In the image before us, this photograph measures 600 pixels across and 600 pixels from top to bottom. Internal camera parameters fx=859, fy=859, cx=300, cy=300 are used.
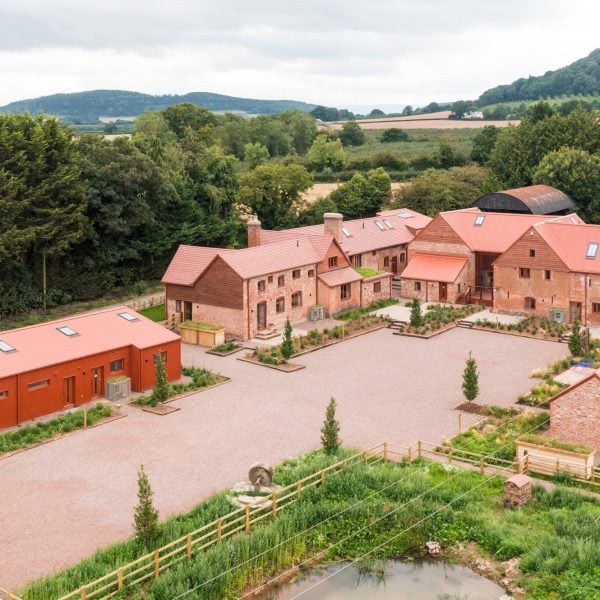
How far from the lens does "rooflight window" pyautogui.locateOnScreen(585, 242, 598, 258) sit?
4928 cm

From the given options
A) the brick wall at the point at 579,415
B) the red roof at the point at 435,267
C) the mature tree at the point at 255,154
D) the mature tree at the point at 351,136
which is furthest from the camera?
the mature tree at the point at 351,136

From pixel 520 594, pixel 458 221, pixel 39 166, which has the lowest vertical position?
pixel 520 594

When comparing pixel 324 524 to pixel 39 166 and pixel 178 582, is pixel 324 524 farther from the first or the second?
pixel 39 166

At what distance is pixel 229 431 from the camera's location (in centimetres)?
3231

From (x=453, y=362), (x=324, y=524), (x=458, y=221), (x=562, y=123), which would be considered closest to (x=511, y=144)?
(x=562, y=123)

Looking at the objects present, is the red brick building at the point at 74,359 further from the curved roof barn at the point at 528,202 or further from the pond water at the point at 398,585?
the curved roof barn at the point at 528,202

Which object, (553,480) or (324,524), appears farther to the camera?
(553,480)

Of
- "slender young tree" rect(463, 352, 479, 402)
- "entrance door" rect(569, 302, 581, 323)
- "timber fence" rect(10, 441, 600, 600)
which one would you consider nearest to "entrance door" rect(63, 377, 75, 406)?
"timber fence" rect(10, 441, 600, 600)

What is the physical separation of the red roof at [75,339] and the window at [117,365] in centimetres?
64

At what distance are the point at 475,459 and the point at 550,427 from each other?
3753 mm

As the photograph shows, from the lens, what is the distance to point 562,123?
266ft

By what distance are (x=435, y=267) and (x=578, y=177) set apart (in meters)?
22.6

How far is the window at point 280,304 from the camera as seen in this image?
1905 inches

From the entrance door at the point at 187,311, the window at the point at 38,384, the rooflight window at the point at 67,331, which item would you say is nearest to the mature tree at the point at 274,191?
the entrance door at the point at 187,311
